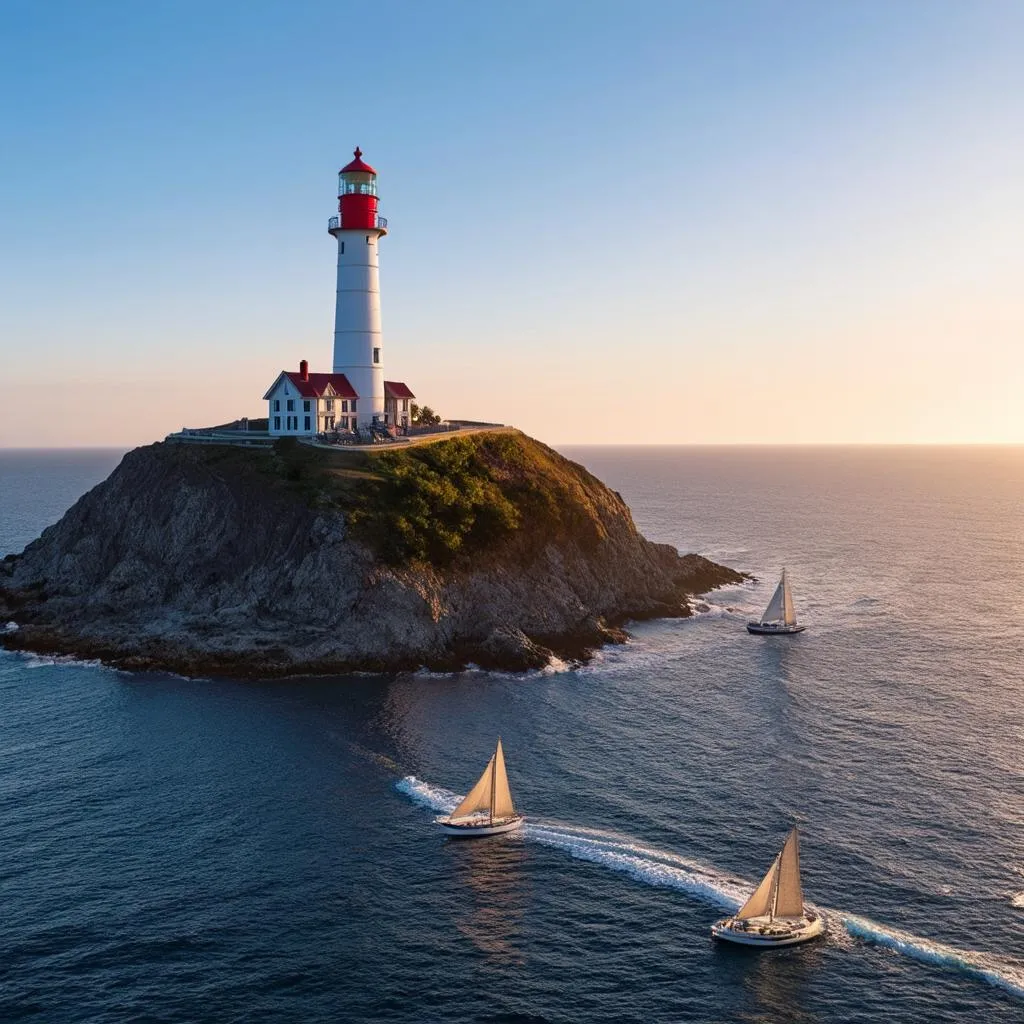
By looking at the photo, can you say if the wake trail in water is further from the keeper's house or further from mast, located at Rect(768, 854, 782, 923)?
the keeper's house

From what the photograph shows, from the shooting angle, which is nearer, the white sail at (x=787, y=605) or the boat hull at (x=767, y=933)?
the boat hull at (x=767, y=933)

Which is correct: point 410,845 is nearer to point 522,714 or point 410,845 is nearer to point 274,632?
point 522,714

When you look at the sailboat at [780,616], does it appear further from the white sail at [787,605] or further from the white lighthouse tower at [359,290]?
the white lighthouse tower at [359,290]

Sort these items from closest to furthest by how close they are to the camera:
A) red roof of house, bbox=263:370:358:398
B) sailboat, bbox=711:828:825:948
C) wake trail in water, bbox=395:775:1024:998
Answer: wake trail in water, bbox=395:775:1024:998 → sailboat, bbox=711:828:825:948 → red roof of house, bbox=263:370:358:398

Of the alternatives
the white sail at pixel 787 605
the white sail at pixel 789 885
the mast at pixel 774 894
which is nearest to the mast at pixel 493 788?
the mast at pixel 774 894

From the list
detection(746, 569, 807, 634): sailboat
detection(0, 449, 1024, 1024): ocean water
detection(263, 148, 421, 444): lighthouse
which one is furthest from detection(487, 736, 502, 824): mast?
detection(263, 148, 421, 444): lighthouse

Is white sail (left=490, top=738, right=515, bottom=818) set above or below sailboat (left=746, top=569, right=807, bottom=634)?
below

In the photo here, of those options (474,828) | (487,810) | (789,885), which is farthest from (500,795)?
(789,885)
